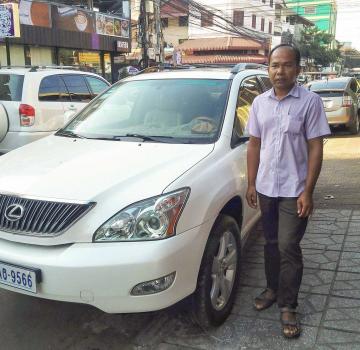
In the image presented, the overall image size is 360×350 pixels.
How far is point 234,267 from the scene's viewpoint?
333 cm

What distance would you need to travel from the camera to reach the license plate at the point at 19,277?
2.60 metres

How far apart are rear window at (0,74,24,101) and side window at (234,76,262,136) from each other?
4172 mm

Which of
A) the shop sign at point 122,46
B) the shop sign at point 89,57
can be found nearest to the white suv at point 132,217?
the shop sign at point 89,57

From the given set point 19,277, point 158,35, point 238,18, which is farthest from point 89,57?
point 238,18

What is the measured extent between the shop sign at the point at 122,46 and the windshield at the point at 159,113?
19.7 meters

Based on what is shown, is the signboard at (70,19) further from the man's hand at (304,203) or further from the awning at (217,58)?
the awning at (217,58)

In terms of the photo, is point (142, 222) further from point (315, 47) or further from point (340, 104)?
point (315, 47)

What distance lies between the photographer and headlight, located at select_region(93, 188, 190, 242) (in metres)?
2.58

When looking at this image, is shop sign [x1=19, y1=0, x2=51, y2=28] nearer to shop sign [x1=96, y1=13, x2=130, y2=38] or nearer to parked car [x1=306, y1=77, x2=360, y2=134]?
shop sign [x1=96, y1=13, x2=130, y2=38]

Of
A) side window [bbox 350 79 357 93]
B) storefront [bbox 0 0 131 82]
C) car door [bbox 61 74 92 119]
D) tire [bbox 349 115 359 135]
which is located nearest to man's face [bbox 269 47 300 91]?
car door [bbox 61 74 92 119]

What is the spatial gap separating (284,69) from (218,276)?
1.38 meters

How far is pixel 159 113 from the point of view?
3.90 metres

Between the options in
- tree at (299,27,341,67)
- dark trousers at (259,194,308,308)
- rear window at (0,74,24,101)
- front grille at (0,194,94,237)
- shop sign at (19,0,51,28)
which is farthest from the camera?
tree at (299,27,341,67)

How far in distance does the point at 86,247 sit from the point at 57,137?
166 centimetres
